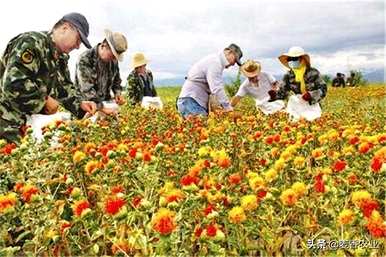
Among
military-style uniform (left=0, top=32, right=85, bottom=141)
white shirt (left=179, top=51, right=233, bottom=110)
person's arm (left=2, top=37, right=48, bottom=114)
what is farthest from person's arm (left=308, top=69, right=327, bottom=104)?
person's arm (left=2, top=37, right=48, bottom=114)

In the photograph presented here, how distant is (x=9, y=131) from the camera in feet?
14.0

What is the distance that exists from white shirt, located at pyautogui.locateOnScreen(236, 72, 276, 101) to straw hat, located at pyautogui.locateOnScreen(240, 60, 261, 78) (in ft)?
0.51

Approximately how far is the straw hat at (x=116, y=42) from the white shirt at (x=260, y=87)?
9.35ft

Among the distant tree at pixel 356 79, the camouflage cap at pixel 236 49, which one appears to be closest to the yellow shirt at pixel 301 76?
the camouflage cap at pixel 236 49

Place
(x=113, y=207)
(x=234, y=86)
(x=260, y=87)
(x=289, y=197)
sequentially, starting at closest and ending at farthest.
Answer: (x=113, y=207), (x=289, y=197), (x=260, y=87), (x=234, y=86)

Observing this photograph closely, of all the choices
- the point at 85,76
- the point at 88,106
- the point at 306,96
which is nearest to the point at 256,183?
the point at 88,106

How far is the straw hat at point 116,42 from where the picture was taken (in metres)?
5.51

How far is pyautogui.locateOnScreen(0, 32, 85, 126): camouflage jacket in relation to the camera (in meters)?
4.09

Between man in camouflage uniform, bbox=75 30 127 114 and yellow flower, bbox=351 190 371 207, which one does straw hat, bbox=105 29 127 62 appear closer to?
man in camouflage uniform, bbox=75 30 127 114

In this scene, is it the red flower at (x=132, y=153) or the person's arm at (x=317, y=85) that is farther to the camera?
the person's arm at (x=317, y=85)

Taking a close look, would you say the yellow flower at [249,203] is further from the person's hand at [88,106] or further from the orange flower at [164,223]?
the person's hand at [88,106]

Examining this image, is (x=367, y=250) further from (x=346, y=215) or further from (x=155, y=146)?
(x=155, y=146)

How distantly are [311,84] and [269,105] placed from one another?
1.23 metres

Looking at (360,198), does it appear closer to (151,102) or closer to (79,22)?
(79,22)
